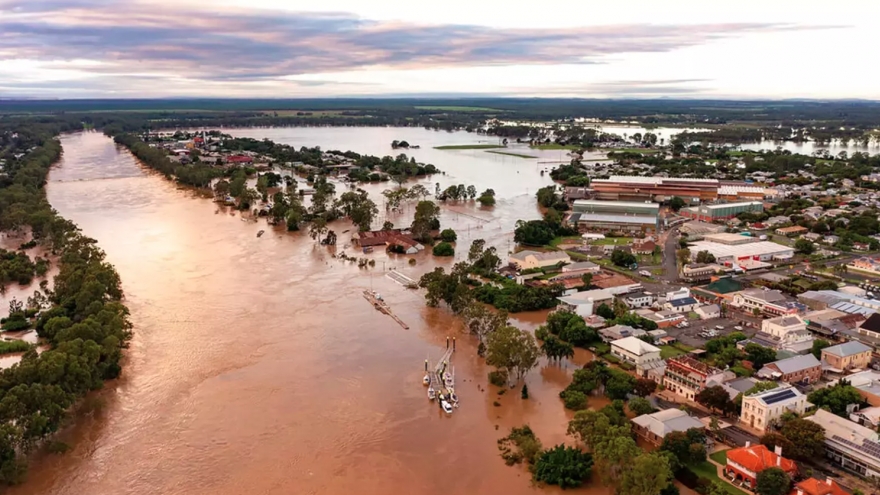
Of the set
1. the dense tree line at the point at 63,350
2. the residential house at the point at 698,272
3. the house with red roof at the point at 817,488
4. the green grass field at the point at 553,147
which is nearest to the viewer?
the house with red roof at the point at 817,488

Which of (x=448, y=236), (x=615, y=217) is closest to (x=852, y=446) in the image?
(x=448, y=236)

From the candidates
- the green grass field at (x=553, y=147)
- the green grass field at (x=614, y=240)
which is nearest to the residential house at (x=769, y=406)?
the green grass field at (x=614, y=240)

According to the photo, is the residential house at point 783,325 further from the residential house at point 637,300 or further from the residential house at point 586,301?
the residential house at point 586,301

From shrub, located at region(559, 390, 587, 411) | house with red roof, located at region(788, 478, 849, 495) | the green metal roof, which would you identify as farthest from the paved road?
house with red roof, located at region(788, 478, 849, 495)

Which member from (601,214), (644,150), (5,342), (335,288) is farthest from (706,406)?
(644,150)

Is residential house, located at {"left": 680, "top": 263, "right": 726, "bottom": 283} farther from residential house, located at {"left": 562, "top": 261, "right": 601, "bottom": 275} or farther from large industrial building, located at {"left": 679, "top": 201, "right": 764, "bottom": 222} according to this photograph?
large industrial building, located at {"left": 679, "top": 201, "right": 764, "bottom": 222}

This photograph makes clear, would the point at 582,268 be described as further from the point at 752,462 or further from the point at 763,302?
the point at 752,462

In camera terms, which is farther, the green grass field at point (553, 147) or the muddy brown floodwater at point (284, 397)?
the green grass field at point (553, 147)

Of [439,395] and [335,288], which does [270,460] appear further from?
[335,288]
